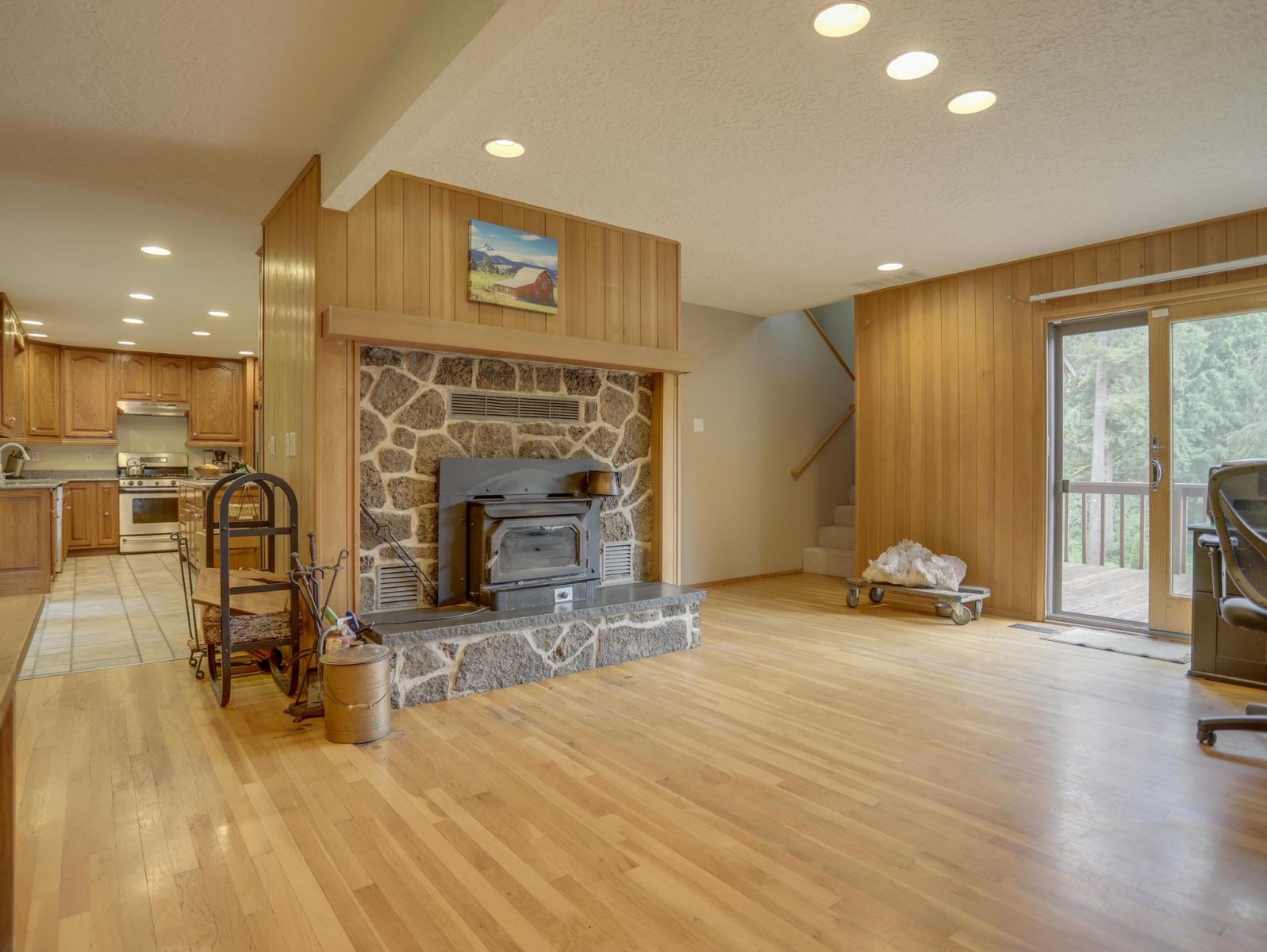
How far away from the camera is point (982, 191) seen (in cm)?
357

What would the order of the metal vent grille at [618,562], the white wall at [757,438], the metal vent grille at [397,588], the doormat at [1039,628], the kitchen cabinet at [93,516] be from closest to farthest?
the metal vent grille at [397,588] → the metal vent grille at [618,562] → the doormat at [1039,628] → the white wall at [757,438] → the kitchen cabinet at [93,516]

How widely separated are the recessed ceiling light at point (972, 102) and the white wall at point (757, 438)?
3195 millimetres

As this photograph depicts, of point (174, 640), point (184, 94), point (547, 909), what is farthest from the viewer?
point (174, 640)

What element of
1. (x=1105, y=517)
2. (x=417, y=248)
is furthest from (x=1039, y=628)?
(x=417, y=248)

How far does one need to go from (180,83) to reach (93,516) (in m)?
7.50

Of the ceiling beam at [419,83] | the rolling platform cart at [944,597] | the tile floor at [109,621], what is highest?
the ceiling beam at [419,83]

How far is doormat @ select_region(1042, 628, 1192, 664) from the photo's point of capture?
12.4 feet

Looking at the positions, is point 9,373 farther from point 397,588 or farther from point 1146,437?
point 1146,437

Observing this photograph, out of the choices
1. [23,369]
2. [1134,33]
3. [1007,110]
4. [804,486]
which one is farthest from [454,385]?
[23,369]

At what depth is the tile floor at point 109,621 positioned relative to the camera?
377 centimetres

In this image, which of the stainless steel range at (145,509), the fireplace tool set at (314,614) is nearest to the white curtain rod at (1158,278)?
the fireplace tool set at (314,614)

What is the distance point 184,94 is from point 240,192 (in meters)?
1.08

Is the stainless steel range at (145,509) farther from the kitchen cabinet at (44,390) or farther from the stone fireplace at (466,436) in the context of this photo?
the stone fireplace at (466,436)

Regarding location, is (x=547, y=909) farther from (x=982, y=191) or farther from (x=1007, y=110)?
(x=982, y=191)
